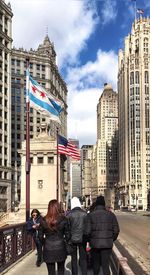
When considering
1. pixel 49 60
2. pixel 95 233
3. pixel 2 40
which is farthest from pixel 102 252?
pixel 49 60

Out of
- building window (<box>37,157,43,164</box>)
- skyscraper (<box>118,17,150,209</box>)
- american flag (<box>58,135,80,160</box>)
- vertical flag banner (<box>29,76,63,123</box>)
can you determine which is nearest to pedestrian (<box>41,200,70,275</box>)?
vertical flag banner (<box>29,76,63,123</box>)

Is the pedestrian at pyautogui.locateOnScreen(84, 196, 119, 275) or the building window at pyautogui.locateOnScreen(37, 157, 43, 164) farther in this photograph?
the building window at pyautogui.locateOnScreen(37, 157, 43, 164)

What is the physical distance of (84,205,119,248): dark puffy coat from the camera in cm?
895

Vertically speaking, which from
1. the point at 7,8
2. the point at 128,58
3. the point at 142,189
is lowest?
the point at 142,189

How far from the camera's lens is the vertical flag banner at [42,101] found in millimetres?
22547

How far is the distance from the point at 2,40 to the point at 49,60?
48387mm

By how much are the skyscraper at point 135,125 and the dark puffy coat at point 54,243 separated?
162 meters

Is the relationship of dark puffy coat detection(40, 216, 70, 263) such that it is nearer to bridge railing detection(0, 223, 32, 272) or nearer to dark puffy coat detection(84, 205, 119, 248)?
dark puffy coat detection(84, 205, 119, 248)

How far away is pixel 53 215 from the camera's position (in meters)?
7.86

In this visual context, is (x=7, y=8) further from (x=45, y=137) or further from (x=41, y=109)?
(x=41, y=109)

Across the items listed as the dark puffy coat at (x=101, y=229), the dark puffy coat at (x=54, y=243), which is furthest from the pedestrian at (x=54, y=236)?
the dark puffy coat at (x=101, y=229)

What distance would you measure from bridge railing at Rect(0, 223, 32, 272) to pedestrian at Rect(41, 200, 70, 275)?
417 cm

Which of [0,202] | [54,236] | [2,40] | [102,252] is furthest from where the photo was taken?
[2,40]

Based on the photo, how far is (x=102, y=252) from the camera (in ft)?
29.6
